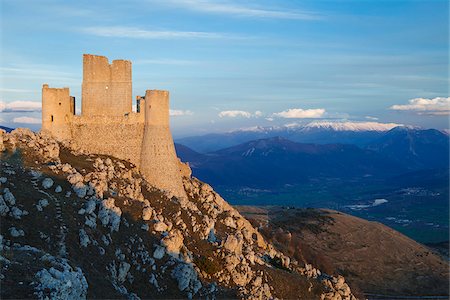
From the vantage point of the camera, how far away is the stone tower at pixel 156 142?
45.4m

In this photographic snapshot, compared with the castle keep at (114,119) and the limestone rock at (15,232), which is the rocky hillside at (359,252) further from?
the limestone rock at (15,232)

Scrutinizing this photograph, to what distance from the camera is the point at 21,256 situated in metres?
22.1

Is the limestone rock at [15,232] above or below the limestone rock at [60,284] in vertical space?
above

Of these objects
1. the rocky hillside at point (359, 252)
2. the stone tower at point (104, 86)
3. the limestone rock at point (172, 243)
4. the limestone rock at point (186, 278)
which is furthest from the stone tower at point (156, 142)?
the rocky hillside at point (359, 252)

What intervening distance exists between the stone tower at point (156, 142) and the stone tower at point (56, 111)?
20.1 ft

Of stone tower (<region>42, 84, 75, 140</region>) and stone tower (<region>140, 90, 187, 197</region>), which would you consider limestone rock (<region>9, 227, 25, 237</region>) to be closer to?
stone tower (<region>42, 84, 75, 140</region>)

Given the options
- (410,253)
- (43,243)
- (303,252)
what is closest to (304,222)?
(410,253)

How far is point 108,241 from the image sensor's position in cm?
3011

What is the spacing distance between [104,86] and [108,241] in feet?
58.0

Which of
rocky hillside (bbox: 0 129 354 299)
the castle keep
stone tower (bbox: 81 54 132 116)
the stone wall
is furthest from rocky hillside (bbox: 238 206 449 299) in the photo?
stone tower (bbox: 81 54 132 116)

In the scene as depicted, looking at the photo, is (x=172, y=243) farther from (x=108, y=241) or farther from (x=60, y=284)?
(x=60, y=284)

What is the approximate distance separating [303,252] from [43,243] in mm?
47752

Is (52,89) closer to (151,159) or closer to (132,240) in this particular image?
(151,159)

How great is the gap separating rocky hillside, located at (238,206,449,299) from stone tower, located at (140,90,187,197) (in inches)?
828
